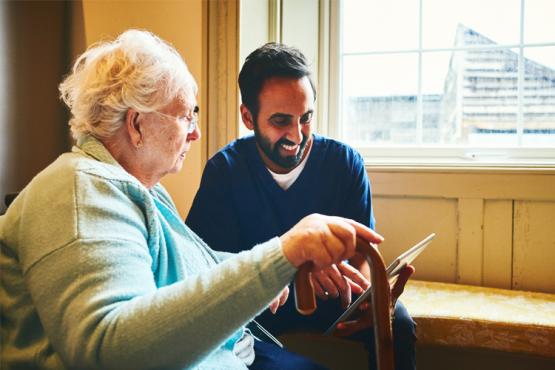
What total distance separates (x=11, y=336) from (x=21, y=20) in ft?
4.83

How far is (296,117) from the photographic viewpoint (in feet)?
5.14

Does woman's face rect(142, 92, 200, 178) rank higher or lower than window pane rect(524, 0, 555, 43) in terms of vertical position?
lower

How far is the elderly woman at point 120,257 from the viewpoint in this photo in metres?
0.74

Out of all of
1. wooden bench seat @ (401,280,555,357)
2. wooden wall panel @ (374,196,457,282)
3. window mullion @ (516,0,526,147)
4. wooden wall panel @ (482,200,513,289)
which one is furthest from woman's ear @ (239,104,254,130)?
window mullion @ (516,0,526,147)

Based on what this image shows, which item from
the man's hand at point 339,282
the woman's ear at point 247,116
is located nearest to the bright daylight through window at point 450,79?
the woman's ear at point 247,116

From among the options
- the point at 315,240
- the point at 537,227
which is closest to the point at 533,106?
the point at 537,227

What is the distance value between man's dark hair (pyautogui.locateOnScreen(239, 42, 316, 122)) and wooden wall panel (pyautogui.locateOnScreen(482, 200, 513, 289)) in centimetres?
83

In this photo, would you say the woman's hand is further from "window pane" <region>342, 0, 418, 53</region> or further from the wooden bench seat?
"window pane" <region>342, 0, 418, 53</region>

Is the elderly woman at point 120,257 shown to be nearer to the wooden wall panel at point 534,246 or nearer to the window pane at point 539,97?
the wooden wall panel at point 534,246

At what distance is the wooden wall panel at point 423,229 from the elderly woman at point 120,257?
3.76 feet

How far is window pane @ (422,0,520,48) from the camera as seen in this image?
2.08 metres

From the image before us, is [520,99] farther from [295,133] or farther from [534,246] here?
[295,133]

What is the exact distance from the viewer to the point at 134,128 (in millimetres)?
1015

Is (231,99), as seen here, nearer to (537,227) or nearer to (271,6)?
(271,6)
